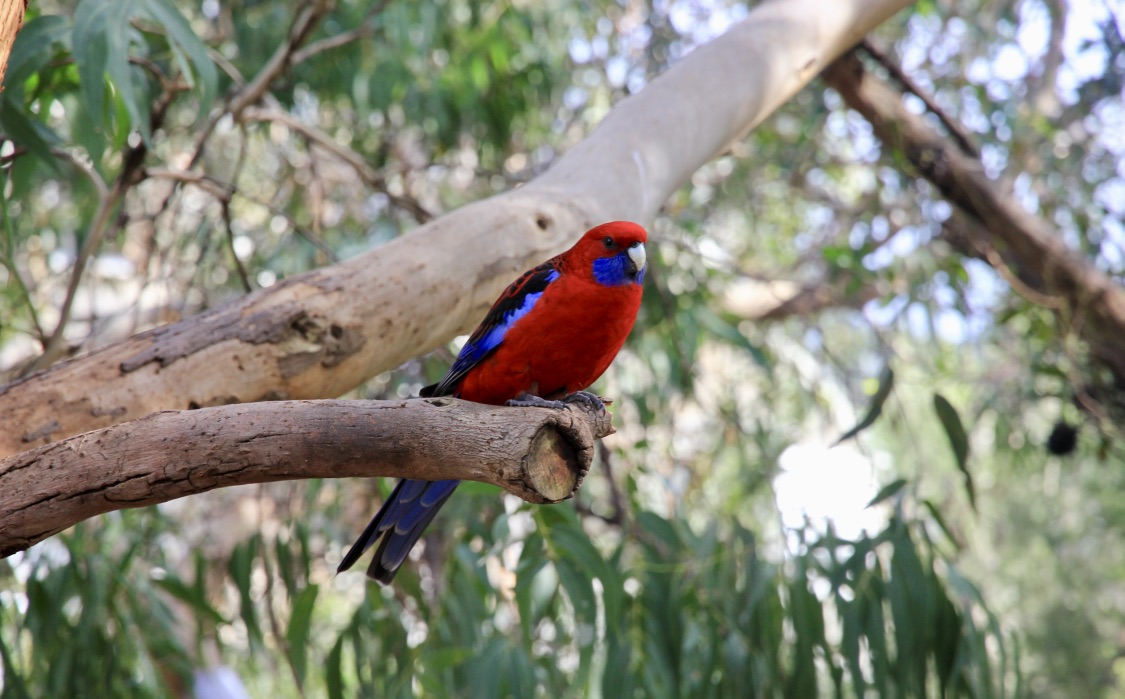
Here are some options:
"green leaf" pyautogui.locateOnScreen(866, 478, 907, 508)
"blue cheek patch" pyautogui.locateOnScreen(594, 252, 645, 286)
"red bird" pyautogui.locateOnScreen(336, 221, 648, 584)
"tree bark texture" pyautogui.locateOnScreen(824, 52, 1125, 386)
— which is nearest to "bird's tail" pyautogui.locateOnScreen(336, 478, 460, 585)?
"red bird" pyautogui.locateOnScreen(336, 221, 648, 584)

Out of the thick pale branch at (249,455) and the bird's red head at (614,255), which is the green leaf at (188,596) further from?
the bird's red head at (614,255)

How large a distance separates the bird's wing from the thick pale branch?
2.04ft

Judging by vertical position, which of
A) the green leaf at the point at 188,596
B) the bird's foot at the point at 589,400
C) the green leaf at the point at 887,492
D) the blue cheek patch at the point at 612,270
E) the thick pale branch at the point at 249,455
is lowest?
the green leaf at the point at 887,492

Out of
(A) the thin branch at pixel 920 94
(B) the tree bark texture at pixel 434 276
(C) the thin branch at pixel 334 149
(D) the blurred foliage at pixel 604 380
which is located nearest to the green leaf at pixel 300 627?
(D) the blurred foliage at pixel 604 380

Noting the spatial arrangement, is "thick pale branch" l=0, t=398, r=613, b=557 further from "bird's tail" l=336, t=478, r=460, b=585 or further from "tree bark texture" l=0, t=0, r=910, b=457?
"bird's tail" l=336, t=478, r=460, b=585

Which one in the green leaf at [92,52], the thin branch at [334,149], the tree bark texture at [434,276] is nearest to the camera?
the tree bark texture at [434,276]

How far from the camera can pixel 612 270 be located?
2.13m

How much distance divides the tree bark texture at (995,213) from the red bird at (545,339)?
2.62 meters

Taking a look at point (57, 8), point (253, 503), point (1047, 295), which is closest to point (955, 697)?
point (1047, 295)

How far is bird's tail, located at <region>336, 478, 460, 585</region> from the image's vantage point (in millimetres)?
2148

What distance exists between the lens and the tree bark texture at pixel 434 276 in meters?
1.91

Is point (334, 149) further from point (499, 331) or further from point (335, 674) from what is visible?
point (335, 674)

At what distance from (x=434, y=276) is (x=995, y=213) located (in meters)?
3.10

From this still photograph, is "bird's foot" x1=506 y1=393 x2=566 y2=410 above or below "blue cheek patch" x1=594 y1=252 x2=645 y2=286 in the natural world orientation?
below
